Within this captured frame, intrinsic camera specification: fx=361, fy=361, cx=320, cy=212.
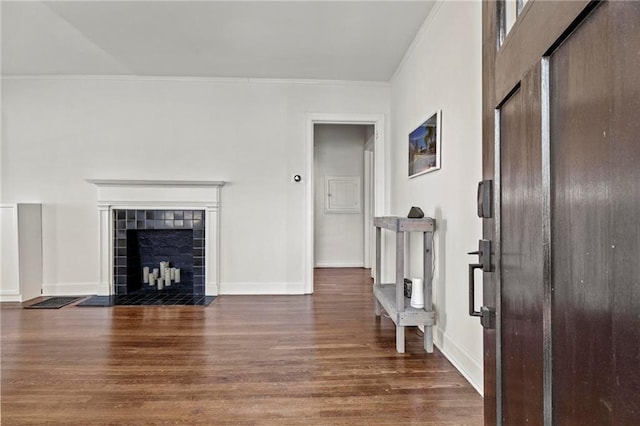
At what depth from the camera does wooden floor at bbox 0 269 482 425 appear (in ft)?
5.69

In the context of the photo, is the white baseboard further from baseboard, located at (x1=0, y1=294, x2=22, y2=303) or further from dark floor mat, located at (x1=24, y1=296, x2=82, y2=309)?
dark floor mat, located at (x1=24, y1=296, x2=82, y2=309)

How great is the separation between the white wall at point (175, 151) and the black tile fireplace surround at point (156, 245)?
0.28 metres

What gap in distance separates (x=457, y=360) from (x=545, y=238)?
6.05 ft

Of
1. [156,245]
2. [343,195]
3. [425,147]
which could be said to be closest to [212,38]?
[425,147]

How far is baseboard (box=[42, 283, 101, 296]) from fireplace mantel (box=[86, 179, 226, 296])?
5.8 inches

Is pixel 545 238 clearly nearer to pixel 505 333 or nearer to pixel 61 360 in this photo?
pixel 505 333

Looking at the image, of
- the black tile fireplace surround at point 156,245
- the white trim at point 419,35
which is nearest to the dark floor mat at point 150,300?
the black tile fireplace surround at point 156,245

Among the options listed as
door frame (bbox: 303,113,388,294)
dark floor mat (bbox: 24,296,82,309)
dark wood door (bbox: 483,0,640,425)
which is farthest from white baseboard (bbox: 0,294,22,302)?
dark wood door (bbox: 483,0,640,425)

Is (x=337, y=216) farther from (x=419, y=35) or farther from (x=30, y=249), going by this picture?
(x=30, y=249)

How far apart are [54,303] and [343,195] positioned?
416 centimetres

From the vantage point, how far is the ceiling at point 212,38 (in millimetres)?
2674

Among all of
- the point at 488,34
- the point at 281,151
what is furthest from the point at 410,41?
the point at 488,34

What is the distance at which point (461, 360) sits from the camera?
7.11 feet

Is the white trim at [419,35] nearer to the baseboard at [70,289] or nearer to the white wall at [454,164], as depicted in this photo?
the white wall at [454,164]
